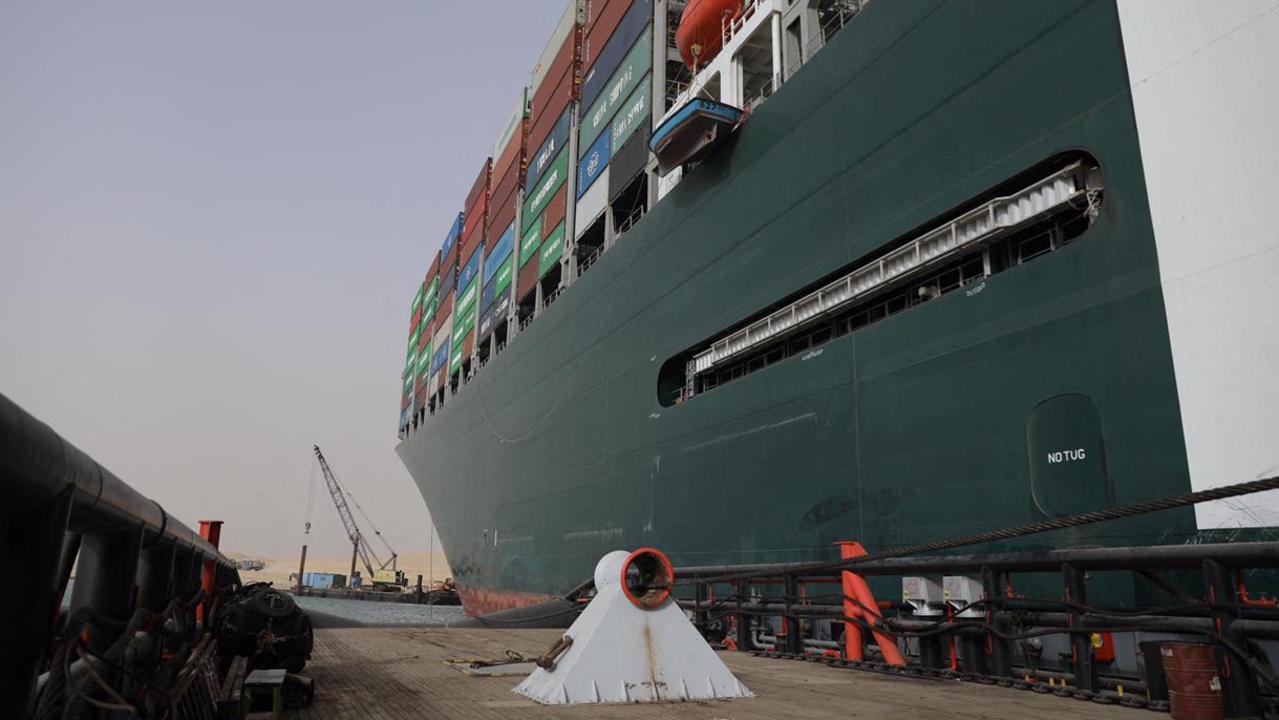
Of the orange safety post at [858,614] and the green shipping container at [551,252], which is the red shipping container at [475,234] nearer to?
the green shipping container at [551,252]

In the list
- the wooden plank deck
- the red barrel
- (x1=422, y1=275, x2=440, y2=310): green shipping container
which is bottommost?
the wooden plank deck

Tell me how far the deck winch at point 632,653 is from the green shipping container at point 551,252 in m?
22.1

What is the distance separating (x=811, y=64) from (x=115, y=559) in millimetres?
13780

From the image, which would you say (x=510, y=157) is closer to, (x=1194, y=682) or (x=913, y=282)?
(x=913, y=282)

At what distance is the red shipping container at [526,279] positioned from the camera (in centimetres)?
2977

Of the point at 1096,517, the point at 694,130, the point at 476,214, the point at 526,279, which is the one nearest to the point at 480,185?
the point at 476,214

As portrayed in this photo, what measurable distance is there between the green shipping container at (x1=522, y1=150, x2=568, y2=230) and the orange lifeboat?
29.5 feet

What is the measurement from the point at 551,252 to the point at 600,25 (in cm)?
810

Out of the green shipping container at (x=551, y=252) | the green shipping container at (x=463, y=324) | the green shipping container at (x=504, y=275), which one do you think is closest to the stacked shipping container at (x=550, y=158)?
the green shipping container at (x=551, y=252)

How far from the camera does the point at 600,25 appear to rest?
87.4ft

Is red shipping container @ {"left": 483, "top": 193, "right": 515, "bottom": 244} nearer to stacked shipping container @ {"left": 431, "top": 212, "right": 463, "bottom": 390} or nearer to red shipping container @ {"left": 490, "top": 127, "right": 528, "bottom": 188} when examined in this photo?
red shipping container @ {"left": 490, "top": 127, "right": 528, "bottom": 188}

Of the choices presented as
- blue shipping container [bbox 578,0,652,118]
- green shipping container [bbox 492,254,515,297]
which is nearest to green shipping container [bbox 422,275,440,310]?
green shipping container [bbox 492,254,515,297]

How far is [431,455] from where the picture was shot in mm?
43219

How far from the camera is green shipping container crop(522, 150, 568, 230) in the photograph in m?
28.1
